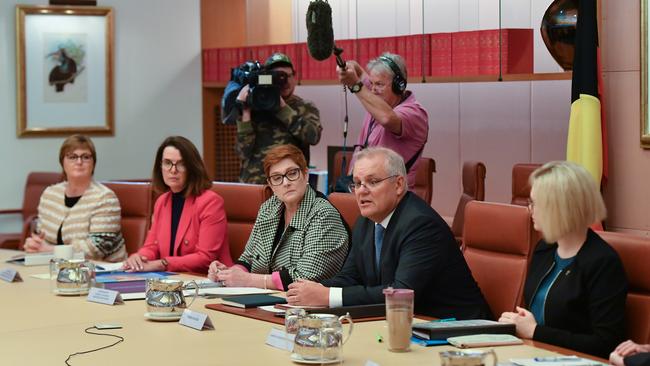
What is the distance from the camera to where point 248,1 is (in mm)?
9984

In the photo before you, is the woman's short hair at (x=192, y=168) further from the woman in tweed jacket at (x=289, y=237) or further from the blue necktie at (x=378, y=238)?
the blue necktie at (x=378, y=238)

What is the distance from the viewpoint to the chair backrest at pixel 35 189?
8.55 metres

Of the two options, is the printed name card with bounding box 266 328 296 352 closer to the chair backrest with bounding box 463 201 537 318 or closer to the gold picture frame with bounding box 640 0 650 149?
the chair backrest with bounding box 463 201 537 318

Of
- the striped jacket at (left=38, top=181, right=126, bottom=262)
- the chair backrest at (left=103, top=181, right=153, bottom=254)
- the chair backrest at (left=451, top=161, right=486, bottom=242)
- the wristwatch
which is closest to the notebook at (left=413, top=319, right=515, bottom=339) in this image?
the wristwatch

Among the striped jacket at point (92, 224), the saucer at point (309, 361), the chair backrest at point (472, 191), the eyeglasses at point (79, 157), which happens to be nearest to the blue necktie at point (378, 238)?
the saucer at point (309, 361)

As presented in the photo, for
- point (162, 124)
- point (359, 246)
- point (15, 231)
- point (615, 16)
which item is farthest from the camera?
point (162, 124)

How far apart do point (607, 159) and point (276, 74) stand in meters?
2.21

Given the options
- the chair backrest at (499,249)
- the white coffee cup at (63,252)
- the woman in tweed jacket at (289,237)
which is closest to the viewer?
the chair backrest at (499,249)

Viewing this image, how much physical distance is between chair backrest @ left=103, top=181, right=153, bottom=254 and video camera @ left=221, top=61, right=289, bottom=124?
0.78m

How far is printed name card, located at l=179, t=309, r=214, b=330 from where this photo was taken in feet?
11.8

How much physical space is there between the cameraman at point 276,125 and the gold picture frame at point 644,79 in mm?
2116

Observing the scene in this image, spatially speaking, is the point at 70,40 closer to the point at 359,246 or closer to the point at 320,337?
the point at 359,246

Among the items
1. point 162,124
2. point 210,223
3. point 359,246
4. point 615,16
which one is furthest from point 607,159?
point 162,124

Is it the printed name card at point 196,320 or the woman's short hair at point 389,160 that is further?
the woman's short hair at point 389,160
